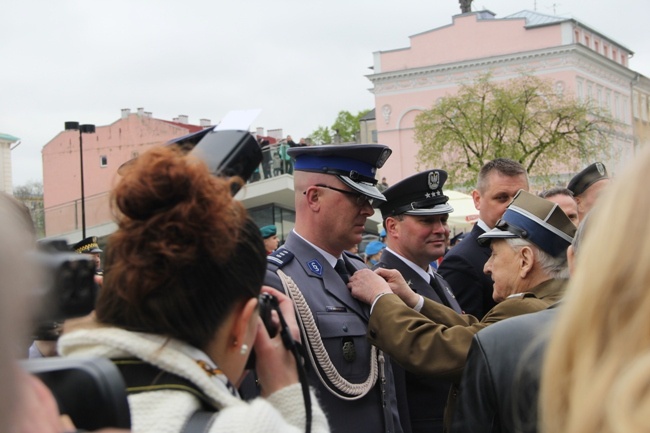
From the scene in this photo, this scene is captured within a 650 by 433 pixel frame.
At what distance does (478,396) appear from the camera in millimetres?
2475

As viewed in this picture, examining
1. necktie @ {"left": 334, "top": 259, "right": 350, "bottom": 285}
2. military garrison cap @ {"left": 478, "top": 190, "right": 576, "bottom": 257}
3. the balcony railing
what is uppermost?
the balcony railing

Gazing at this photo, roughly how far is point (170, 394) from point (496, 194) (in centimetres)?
405

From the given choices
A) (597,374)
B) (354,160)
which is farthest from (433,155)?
(597,374)

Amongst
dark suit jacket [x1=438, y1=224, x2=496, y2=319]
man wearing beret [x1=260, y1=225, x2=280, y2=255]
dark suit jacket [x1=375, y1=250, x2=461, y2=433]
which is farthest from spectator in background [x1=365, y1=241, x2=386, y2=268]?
dark suit jacket [x1=375, y1=250, x2=461, y2=433]

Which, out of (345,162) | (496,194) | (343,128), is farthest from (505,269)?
(343,128)

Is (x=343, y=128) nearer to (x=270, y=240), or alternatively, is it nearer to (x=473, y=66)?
(x=473, y=66)

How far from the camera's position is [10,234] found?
43.8 inches

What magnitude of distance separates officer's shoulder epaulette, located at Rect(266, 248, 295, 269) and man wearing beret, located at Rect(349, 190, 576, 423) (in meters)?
0.29

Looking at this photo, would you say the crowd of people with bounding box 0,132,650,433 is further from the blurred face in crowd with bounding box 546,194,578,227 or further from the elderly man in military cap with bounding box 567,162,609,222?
the elderly man in military cap with bounding box 567,162,609,222

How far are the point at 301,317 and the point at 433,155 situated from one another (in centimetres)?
3527

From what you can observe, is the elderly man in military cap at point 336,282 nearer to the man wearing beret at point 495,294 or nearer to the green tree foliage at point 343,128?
the man wearing beret at point 495,294

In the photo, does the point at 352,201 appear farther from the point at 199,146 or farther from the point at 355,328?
the point at 199,146

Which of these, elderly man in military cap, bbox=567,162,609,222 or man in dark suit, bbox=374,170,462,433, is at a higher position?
elderly man in military cap, bbox=567,162,609,222

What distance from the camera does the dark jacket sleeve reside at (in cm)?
245
